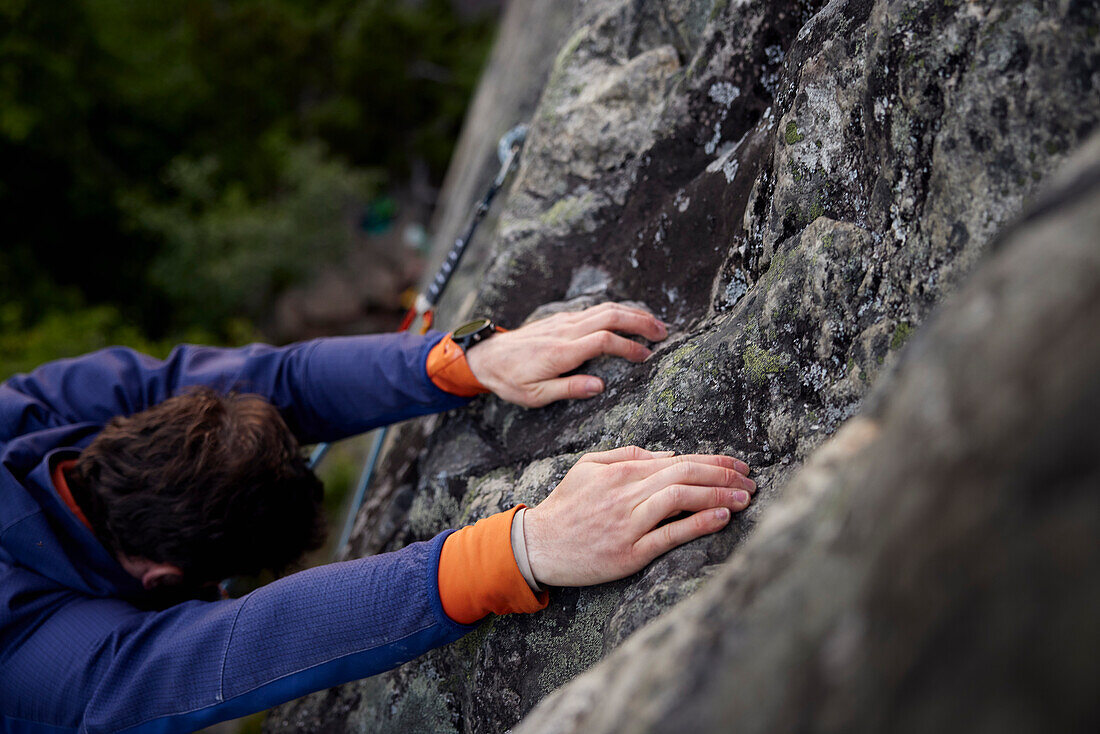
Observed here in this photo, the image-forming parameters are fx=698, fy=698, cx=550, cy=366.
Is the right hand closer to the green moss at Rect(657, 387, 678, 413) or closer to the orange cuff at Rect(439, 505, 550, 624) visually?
the orange cuff at Rect(439, 505, 550, 624)

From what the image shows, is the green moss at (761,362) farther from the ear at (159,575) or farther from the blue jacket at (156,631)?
the ear at (159,575)

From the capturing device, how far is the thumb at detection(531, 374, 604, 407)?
224 cm

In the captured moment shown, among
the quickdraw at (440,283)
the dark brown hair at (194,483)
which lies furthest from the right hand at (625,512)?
the quickdraw at (440,283)

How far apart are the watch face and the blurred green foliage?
8880 mm

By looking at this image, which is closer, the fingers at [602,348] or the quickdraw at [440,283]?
the fingers at [602,348]

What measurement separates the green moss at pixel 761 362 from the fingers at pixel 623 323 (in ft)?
1.45

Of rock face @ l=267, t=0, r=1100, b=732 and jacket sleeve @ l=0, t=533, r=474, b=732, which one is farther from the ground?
rock face @ l=267, t=0, r=1100, b=732

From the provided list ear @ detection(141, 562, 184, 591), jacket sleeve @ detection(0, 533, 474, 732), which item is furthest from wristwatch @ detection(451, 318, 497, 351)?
ear @ detection(141, 562, 184, 591)

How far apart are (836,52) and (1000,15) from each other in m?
0.45

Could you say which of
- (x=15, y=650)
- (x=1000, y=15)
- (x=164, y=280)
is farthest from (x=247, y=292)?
(x=1000, y=15)

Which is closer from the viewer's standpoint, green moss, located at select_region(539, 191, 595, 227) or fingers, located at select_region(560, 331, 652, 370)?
fingers, located at select_region(560, 331, 652, 370)

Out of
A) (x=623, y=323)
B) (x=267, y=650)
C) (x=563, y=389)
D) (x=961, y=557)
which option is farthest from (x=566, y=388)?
(x=961, y=557)

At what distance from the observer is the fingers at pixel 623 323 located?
224cm

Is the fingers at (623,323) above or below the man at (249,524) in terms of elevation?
above
